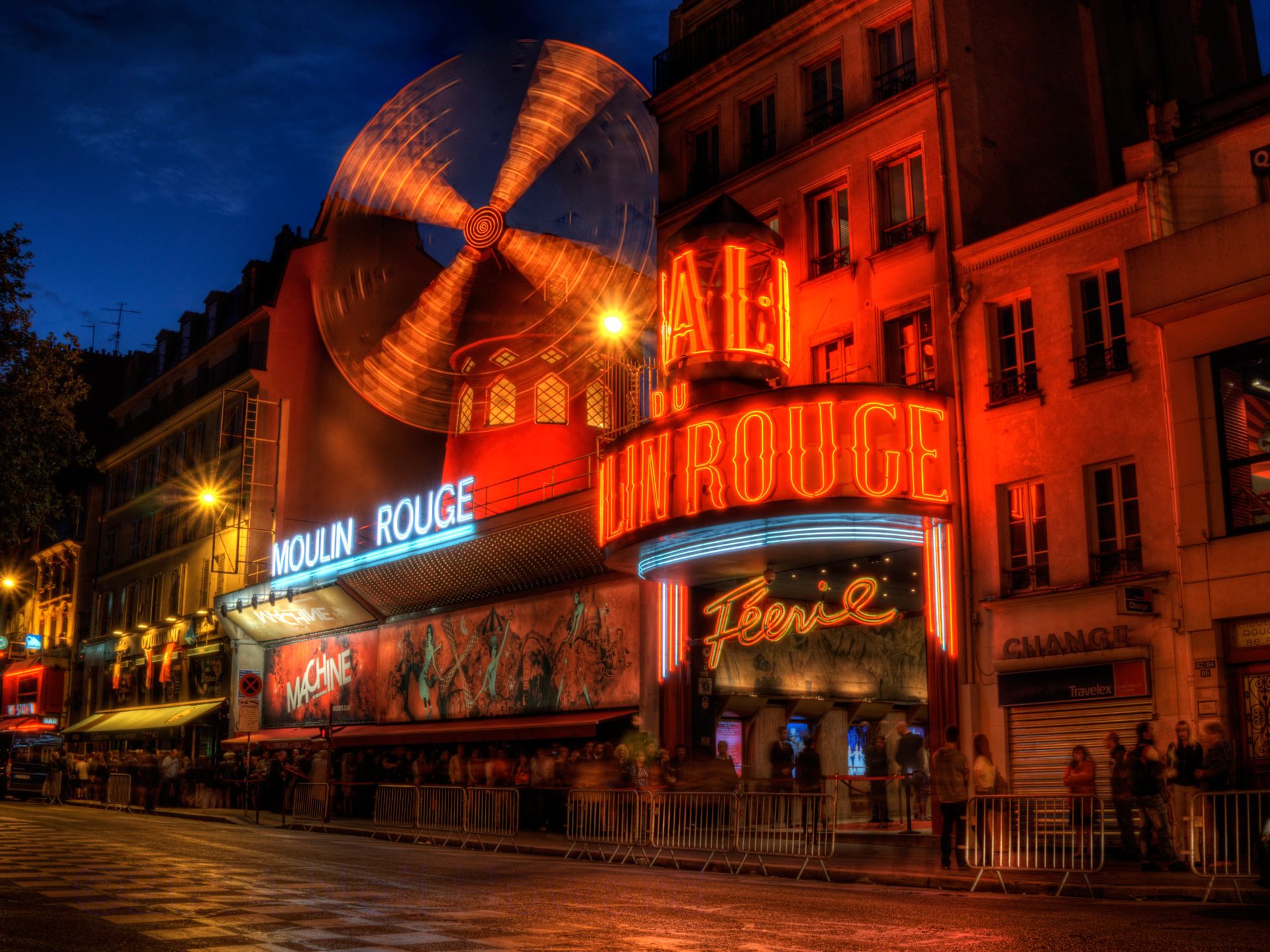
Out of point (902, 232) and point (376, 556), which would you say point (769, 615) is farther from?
point (376, 556)

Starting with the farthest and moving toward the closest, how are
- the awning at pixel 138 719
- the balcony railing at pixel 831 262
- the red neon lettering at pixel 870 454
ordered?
the awning at pixel 138 719 < the balcony railing at pixel 831 262 < the red neon lettering at pixel 870 454

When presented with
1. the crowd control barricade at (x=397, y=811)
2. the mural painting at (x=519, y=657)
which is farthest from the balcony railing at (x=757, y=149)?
the crowd control barricade at (x=397, y=811)

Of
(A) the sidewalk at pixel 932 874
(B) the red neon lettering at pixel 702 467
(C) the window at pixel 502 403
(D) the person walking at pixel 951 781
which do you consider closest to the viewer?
(A) the sidewalk at pixel 932 874

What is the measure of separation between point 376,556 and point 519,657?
5142 mm

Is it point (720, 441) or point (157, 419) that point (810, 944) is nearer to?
point (720, 441)

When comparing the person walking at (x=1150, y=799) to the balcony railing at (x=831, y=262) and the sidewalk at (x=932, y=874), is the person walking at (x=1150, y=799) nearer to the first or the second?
the sidewalk at (x=932, y=874)

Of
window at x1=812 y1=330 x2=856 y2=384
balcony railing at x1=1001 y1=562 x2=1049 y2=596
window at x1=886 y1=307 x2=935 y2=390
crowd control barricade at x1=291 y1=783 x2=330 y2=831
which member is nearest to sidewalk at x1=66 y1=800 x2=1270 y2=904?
balcony railing at x1=1001 y1=562 x2=1049 y2=596

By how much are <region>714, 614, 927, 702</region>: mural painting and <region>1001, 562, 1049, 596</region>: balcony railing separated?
4.41 meters

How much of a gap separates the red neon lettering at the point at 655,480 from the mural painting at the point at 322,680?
14.0 m

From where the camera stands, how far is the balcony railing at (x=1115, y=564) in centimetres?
1631

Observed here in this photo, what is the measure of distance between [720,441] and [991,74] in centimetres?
776

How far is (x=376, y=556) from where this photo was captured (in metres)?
29.7

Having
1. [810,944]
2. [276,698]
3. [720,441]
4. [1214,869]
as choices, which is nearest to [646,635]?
[720,441]

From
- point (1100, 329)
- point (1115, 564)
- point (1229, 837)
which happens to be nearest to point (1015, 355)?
point (1100, 329)
